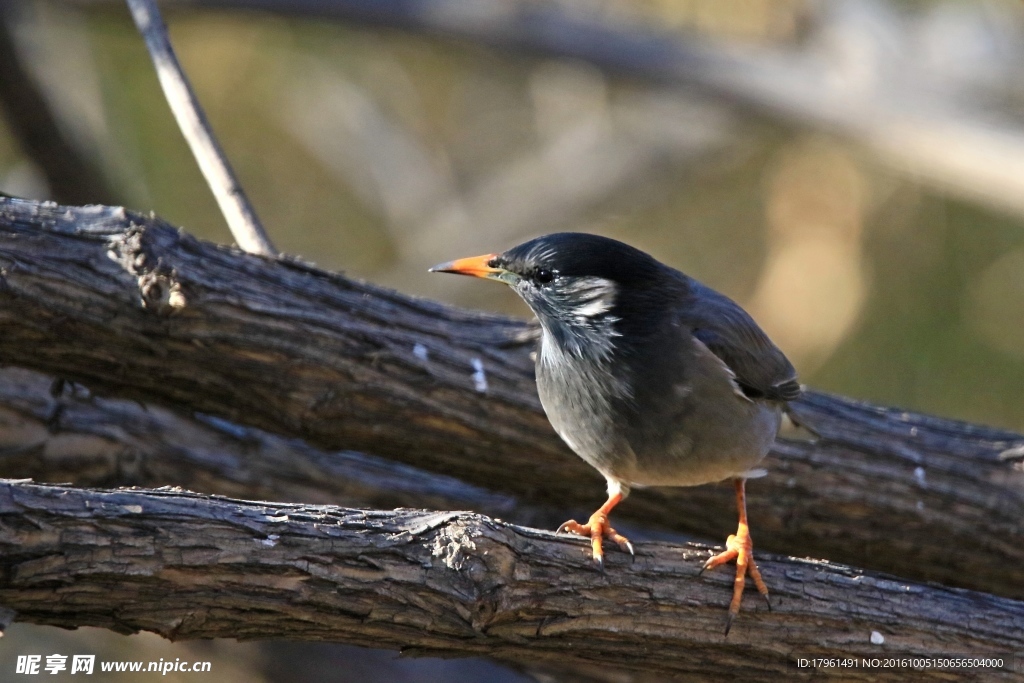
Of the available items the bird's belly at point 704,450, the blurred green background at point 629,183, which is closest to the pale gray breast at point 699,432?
the bird's belly at point 704,450

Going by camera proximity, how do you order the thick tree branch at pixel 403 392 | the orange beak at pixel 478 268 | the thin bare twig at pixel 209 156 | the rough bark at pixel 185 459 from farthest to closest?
the rough bark at pixel 185 459
the thin bare twig at pixel 209 156
the orange beak at pixel 478 268
the thick tree branch at pixel 403 392

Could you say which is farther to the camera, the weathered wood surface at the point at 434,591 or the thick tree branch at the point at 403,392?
the thick tree branch at the point at 403,392

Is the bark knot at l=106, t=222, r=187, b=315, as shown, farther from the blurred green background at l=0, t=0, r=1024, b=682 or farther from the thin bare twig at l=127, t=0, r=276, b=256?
the blurred green background at l=0, t=0, r=1024, b=682

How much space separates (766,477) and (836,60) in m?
4.83

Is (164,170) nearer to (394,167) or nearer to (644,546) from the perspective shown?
(394,167)

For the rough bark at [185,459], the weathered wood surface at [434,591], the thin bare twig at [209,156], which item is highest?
the thin bare twig at [209,156]

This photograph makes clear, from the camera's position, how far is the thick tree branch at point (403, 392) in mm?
3383

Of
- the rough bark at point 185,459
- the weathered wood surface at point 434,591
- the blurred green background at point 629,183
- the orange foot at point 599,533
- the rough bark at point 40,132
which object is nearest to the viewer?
the weathered wood surface at point 434,591

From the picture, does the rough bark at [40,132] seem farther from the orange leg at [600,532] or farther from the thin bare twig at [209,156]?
the orange leg at [600,532]

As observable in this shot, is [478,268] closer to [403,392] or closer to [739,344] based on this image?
[403,392]

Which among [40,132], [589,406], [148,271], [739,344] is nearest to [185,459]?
[148,271]

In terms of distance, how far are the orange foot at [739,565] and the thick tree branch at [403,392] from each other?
0.80 metres

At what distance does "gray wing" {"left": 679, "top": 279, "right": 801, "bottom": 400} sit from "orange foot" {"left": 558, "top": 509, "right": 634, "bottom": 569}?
68cm

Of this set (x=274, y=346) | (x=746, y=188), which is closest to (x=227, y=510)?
(x=274, y=346)
